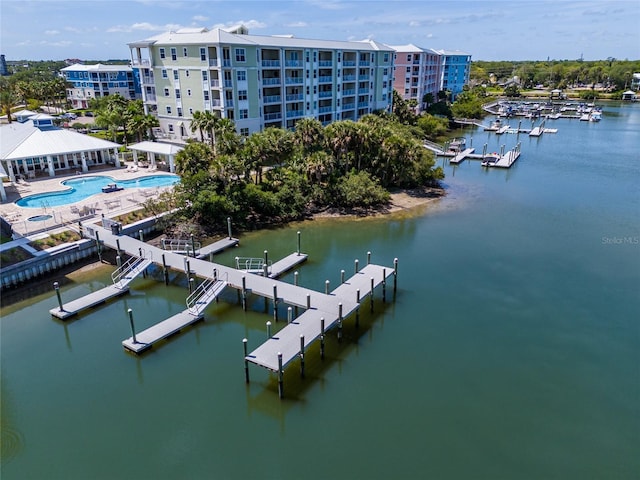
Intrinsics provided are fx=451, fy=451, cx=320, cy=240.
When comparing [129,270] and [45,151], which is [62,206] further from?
[129,270]

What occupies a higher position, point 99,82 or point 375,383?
point 99,82

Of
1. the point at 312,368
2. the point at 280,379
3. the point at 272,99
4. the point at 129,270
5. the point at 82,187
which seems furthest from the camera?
the point at 272,99

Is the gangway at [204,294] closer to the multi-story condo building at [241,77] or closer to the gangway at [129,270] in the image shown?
the gangway at [129,270]

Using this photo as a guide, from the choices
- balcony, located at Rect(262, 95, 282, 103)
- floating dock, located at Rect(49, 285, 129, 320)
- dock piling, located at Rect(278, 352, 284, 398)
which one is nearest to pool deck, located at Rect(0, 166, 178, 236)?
floating dock, located at Rect(49, 285, 129, 320)

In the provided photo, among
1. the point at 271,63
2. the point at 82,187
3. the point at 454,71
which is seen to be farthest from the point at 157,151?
the point at 454,71

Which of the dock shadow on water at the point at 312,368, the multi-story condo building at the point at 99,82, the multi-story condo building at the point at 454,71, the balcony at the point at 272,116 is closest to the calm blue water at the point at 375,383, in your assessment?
the dock shadow on water at the point at 312,368
